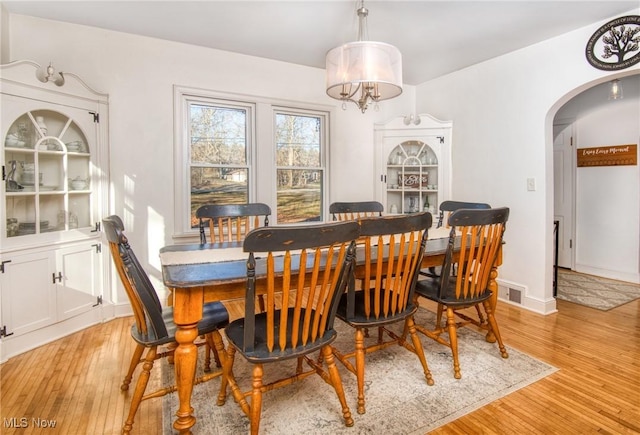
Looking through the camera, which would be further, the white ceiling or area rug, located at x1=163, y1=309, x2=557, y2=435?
the white ceiling

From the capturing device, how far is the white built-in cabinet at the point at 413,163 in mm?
4148

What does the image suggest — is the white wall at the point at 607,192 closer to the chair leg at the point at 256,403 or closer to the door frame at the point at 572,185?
the door frame at the point at 572,185

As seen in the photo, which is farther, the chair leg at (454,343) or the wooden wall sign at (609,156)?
the wooden wall sign at (609,156)

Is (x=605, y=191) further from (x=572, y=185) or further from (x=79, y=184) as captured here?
(x=79, y=184)

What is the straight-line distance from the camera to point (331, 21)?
2.87 m

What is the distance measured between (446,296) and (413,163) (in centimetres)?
242

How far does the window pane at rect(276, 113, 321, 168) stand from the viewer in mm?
3928

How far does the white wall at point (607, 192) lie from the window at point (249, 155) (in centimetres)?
343

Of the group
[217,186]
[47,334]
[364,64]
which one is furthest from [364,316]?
[47,334]

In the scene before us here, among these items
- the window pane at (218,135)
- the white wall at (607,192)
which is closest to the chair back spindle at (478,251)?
the window pane at (218,135)

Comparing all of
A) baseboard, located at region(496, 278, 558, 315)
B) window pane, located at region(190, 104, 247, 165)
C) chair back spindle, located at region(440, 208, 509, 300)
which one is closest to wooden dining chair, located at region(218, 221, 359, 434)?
chair back spindle, located at region(440, 208, 509, 300)

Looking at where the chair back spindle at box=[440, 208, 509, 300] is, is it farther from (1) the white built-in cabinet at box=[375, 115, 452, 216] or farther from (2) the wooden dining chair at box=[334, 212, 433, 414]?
(1) the white built-in cabinet at box=[375, 115, 452, 216]

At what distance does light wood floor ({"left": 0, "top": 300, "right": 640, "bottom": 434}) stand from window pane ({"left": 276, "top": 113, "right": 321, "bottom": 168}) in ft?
7.65

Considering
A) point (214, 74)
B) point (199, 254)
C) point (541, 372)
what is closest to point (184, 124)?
point (214, 74)
